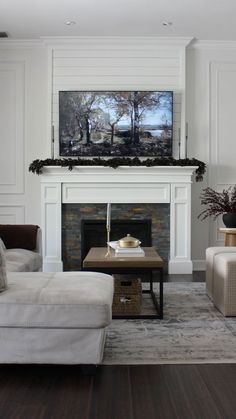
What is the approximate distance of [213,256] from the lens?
419 centimetres

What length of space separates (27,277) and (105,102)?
3592mm

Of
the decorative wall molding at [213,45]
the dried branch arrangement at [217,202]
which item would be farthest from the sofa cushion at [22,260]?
the decorative wall molding at [213,45]

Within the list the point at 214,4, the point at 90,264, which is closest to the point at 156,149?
the point at 214,4

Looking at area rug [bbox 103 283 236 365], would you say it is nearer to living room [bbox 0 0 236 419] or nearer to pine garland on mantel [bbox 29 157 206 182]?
living room [bbox 0 0 236 419]

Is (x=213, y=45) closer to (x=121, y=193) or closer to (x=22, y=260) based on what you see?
(x=121, y=193)

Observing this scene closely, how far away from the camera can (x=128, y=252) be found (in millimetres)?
3988

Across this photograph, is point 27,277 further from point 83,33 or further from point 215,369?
point 83,33

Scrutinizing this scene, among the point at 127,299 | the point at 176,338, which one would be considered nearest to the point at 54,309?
the point at 176,338

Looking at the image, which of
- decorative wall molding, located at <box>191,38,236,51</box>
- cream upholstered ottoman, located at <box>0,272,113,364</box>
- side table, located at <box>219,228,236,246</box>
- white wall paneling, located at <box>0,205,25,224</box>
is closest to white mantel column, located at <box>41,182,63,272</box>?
white wall paneling, located at <box>0,205,25,224</box>

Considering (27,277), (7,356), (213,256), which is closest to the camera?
(7,356)

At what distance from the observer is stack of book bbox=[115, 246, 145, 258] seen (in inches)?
155

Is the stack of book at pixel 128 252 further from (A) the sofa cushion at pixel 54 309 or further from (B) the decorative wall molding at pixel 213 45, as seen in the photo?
(B) the decorative wall molding at pixel 213 45

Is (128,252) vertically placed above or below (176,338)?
above

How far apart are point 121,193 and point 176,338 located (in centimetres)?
307
